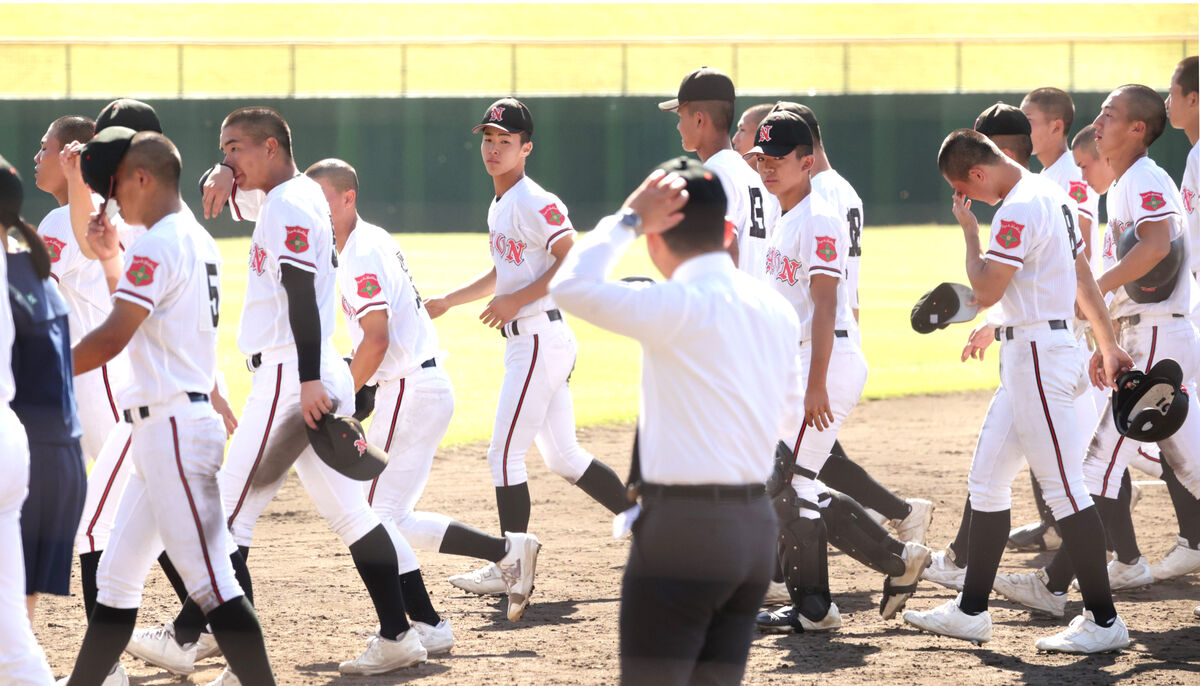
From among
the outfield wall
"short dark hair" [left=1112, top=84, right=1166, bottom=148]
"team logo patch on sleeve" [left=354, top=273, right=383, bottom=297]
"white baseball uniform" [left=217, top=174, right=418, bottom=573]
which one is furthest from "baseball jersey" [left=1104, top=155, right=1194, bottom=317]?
the outfield wall

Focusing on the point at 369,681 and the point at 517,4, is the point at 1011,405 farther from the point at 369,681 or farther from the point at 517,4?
the point at 517,4

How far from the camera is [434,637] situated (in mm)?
5367

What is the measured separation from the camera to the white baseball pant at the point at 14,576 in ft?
11.8

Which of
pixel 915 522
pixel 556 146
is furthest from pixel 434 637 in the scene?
pixel 556 146

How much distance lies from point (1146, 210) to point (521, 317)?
9.91 ft

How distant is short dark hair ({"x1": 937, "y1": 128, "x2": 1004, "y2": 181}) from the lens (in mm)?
5328

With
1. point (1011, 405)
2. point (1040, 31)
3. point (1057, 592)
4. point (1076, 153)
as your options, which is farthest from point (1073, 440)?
point (1040, 31)

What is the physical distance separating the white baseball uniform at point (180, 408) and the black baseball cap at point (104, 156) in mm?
239

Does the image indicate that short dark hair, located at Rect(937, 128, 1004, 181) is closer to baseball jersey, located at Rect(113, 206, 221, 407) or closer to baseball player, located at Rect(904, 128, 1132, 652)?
baseball player, located at Rect(904, 128, 1132, 652)

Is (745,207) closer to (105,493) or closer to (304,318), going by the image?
(304,318)

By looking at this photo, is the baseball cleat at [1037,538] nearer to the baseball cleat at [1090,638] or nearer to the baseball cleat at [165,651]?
the baseball cleat at [1090,638]

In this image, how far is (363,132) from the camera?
3147 cm

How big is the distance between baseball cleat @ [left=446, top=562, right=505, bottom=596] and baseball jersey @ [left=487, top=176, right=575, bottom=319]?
1325 millimetres

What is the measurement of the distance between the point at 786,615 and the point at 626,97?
89.1 feet
